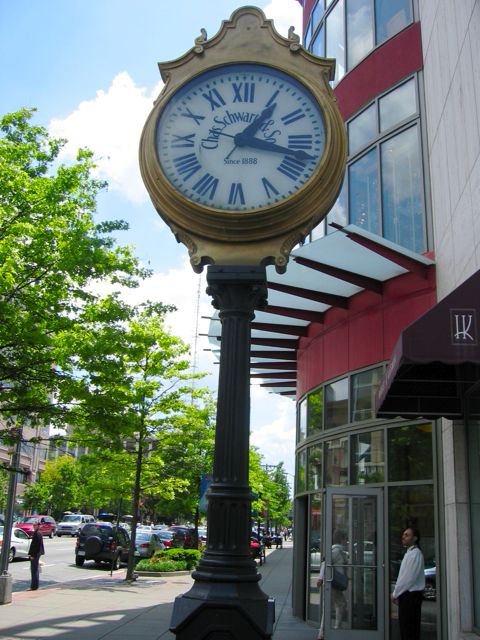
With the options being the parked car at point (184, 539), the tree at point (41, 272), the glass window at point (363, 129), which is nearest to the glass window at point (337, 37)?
the glass window at point (363, 129)

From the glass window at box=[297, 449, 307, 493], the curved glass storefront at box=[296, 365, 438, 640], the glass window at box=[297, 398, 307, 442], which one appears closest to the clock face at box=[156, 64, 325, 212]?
the curved glass storefront at box=[296, 365, 438, 640]

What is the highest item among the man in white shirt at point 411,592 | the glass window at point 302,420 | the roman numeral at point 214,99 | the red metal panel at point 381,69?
the red metal panel at point 381,69

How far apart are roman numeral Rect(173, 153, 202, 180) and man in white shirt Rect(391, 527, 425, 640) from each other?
5597 mm

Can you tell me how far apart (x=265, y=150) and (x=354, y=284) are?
20.1 ft

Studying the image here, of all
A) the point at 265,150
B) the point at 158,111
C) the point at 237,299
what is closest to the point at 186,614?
the point at 237,299

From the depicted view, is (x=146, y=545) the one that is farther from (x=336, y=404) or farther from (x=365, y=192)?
(x=365, y=192)

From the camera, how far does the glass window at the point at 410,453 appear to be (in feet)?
28.8

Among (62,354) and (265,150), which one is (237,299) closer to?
(265,150)

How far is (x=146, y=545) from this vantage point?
2591cm

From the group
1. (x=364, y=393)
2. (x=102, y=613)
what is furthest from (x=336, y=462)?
(x=102, y=613)

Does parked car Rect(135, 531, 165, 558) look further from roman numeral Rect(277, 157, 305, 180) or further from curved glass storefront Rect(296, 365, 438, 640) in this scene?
roman numeral Rect(277, 157, 305, 180)

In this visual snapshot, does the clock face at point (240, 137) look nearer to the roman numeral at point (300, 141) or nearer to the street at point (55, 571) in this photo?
the roman numeral at point (300, 141)

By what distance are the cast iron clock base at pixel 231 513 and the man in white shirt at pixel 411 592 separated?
5.05m

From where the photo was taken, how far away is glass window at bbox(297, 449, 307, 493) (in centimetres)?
1252
